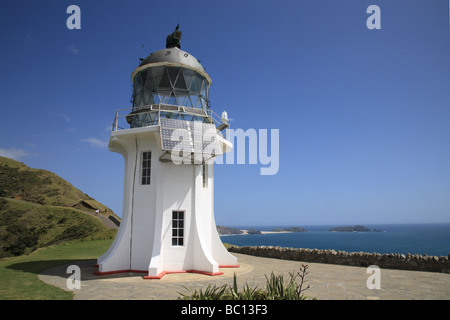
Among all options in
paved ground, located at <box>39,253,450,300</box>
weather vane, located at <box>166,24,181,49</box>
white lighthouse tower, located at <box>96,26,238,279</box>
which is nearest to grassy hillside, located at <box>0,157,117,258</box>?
paved ground, located at <box>39,253,450,300</box>

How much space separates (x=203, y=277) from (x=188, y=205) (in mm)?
3193

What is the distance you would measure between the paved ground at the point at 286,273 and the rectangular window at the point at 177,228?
4.74 ft

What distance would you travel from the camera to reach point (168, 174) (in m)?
12.9

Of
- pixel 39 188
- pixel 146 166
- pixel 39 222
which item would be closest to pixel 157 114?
pixel 146 166

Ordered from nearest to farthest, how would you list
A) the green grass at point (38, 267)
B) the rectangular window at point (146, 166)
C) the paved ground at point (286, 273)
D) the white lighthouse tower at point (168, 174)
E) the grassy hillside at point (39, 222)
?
the green grass at point (38, 267) → the paved ground at point (286, 273) → the white lighthouse tower at point (168, 174) → the rectangular window at point (146, 166) → the grassy hillside at point (39, 222)

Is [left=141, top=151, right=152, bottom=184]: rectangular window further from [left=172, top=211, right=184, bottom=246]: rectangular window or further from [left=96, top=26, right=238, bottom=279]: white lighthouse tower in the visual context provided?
[left=172, top=211, right=184, bottom=246]: rectangular window

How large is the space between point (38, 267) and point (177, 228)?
7012 millimetres

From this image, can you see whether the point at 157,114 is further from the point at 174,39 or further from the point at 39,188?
the point at 39,188

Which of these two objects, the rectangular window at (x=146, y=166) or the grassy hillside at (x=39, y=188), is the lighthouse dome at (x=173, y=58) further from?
the grassy hillside at (x=39, y=188)

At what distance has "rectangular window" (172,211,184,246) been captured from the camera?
41.3ft

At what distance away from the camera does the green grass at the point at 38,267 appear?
8.40 meters

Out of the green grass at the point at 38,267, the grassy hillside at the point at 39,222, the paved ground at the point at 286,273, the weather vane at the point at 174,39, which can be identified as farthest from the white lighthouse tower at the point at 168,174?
the grassy hillside at the point at 39,222

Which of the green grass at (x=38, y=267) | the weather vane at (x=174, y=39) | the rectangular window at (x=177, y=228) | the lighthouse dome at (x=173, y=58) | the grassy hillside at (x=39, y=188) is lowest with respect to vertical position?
the green grass at (x=38, y=267)
